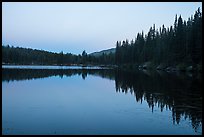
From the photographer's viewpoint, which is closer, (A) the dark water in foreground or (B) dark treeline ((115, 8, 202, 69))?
(A) the dark water in foreground

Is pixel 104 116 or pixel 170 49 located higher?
pixel 170 49

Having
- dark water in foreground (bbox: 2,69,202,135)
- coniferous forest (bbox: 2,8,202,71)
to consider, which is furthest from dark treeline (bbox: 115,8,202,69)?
dark water in foreground (bbox: 2,69,202,135)

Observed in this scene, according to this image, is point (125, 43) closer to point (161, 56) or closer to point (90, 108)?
point (161, 56)

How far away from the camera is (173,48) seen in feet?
273

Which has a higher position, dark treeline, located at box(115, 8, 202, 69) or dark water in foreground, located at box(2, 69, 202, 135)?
dark treeline, located at box(115, 8, 202, 69)

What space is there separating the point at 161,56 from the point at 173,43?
15871mm

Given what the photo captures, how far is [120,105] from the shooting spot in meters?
21.5

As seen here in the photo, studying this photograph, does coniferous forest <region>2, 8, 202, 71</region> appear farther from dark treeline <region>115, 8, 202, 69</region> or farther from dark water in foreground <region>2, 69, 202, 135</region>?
dark water in foreground <region>2, 69, 202, 135</region>

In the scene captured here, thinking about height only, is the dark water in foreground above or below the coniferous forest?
below

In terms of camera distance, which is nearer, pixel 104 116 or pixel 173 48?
pixel 104 116

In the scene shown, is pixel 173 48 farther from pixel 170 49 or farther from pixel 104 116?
pixel 104 116

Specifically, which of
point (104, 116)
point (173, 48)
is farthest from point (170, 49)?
point (104, 116)

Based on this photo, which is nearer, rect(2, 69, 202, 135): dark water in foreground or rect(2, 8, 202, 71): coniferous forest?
rect(2, 69, 202, 135): dark water in foreground

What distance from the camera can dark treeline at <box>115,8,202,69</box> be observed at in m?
69.8
